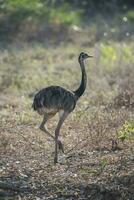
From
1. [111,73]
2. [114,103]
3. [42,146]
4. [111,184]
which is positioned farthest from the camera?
[111,73]

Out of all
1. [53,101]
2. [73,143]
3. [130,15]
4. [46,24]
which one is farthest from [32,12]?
[53,101]

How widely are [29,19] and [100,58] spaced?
4382 millimetres

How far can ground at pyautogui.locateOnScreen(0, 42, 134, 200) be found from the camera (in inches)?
365

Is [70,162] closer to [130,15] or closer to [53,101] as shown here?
[53,101]

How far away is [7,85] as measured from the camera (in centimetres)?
1596

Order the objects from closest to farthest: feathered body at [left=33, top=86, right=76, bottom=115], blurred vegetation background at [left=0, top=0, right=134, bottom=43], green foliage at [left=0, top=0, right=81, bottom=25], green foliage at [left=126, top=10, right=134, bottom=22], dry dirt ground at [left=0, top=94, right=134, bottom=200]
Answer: dry dirt ground at [left=0, top=94, right=134, bottom=200] → feathered body at [left=33, top=86, right=76, bottom=115] → blurred vegetation background at [left=0, top=0, right=134, bottom=43] → green foliage at [left=0, top=0, right=81, bottom=25] → green foliage at [left=126, top=10, right=134, bottom=22]

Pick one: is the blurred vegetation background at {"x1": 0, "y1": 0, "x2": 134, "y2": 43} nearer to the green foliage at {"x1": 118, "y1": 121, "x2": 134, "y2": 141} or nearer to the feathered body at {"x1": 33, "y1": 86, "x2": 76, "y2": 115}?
the green foliage at {"x1": 118, "y1": 121, "x2": 134, "y2": 141}

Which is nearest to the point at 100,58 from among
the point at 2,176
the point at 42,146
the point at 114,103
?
the point at 114,103

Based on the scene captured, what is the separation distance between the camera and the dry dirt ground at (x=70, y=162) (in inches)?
362

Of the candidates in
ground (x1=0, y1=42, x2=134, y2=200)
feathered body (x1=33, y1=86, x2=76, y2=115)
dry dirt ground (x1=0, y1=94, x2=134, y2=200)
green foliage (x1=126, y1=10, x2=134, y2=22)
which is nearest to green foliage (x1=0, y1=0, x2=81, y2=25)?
Answer: green foliage (x1=126, y1=10, x2=134, y2=22)

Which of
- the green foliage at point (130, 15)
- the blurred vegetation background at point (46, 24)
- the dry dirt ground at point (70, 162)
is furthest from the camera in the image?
the green foliage at point (130, 15)

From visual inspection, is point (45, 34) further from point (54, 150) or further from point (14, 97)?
point (54, 150)

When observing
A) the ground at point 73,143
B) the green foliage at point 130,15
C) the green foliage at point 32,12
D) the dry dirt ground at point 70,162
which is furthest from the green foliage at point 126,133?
the green foliage at point 130,15

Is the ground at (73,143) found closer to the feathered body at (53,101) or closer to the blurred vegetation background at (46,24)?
the feathered body at (53,101)
